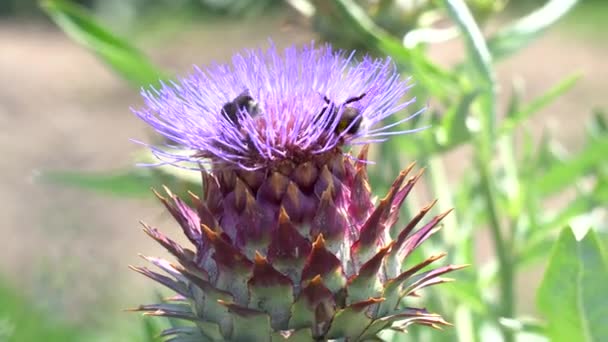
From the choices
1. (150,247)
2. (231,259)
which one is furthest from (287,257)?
(150,247)

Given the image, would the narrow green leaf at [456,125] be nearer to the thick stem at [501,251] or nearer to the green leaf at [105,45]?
the thick stem at [501,251]

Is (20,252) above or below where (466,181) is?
above

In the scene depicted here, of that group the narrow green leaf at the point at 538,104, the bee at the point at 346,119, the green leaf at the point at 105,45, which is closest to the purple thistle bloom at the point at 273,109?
the bee at the point at 346,119

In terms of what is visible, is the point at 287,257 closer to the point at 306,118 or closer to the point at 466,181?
the point at 306,118

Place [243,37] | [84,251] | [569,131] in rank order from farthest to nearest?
[243,37]
[569,131]
[84,251]

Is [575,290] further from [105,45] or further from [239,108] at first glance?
[105,45]

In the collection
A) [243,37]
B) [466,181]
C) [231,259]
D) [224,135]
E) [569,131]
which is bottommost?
[231,259]
